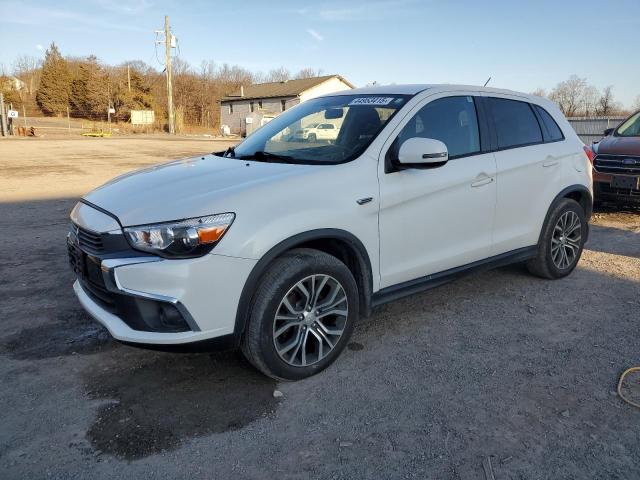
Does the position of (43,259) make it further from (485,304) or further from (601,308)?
(601,308)

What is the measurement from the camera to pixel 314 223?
3166 millimetres

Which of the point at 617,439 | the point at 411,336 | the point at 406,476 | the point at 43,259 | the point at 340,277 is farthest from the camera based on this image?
the point at 43,259

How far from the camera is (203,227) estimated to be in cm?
282

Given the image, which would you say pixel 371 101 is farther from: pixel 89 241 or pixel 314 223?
pixel 89 241

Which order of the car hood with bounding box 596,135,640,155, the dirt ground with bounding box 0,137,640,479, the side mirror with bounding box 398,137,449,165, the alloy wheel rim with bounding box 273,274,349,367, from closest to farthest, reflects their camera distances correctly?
1. the dirt ground with bounding box 0,137,640,479
2. the alloy wheel rim with bounding box 273,274,349,367
3. the side mirror with bounding box 398,137,449,165
4. the car hood with bounding box 596,135,640,155

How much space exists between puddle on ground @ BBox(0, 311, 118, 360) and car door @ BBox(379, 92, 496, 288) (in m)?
2.13

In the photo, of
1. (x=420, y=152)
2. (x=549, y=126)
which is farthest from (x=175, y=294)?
(x=549, y=126)

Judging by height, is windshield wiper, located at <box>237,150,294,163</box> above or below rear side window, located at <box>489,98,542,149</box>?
below

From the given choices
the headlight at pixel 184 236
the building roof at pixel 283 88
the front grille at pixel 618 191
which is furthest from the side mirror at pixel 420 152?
the building roof at pixel 283 88

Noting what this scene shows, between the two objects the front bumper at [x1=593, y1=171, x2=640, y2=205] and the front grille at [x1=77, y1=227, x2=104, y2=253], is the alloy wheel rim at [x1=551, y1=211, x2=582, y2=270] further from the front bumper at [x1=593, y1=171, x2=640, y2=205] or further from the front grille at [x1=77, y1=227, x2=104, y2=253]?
the front grille at [x1=77, y1=227, x2=104, y2=253]

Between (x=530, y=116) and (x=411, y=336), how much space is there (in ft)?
7.85

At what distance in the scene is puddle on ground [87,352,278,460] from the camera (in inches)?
108

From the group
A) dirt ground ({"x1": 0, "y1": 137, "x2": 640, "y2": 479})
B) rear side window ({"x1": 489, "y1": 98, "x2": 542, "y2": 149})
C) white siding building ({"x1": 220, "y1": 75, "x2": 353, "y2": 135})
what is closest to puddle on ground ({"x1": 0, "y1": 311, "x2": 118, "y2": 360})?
dirt ground ({"x1": 0, "y1": 137, "x2": 640, "y2": 479})

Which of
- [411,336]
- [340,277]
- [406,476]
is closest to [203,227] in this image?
[340,277]
